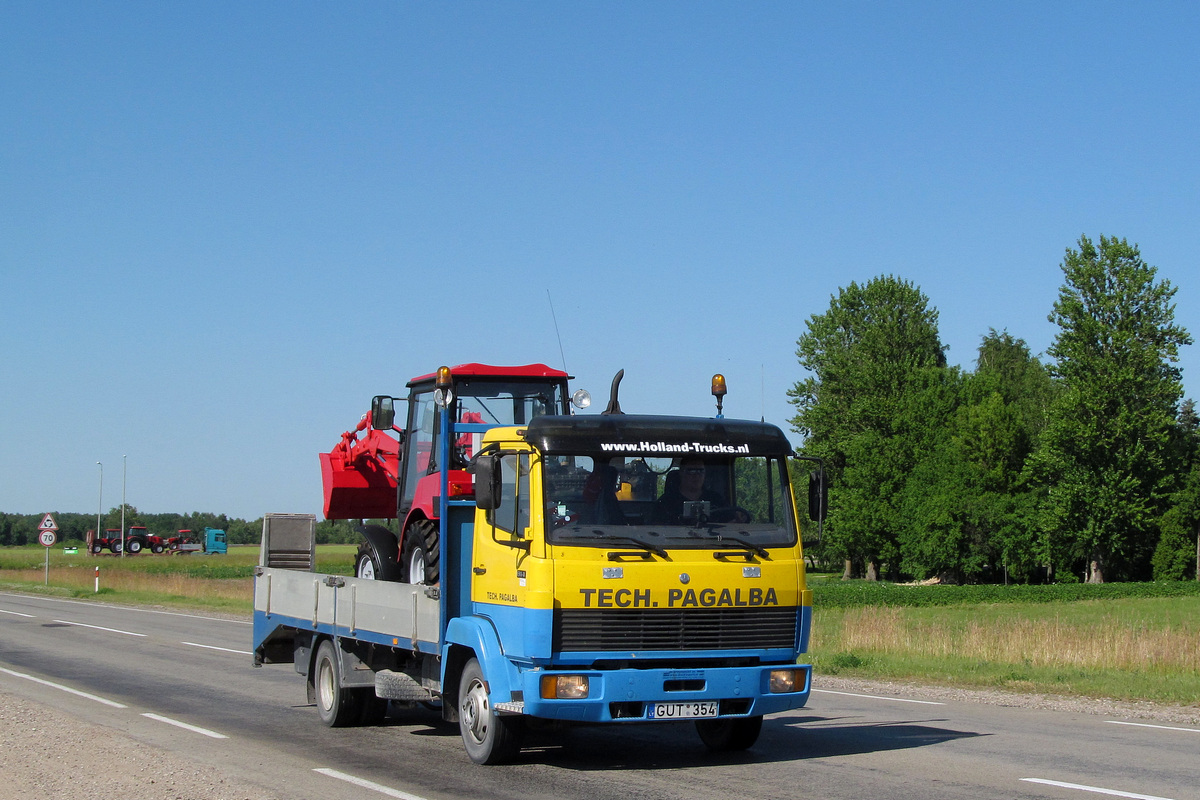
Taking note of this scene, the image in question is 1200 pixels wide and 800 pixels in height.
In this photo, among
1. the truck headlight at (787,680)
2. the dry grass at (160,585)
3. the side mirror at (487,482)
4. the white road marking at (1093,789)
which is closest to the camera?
the white road marking at (1093,789)

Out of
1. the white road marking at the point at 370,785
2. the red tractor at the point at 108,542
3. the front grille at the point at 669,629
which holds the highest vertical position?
the front grille at the point at 669,629

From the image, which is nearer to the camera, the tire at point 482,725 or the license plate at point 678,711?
the license plate at point 678,711

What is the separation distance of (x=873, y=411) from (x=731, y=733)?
210 ft

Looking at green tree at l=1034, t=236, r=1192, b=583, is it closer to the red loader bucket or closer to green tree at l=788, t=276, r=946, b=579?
green tree at l=788, t=276, r=946, b=579

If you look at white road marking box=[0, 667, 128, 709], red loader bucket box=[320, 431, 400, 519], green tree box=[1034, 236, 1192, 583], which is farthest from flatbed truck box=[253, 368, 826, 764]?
green tree box=[1034, 236, 1192, 583]

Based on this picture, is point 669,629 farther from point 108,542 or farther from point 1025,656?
point 108,542

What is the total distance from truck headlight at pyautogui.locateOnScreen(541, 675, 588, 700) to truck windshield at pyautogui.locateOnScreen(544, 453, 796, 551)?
0.94 meters

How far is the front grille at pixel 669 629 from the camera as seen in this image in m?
8.48

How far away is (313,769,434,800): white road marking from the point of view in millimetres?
7934

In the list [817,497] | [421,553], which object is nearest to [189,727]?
[421,553]

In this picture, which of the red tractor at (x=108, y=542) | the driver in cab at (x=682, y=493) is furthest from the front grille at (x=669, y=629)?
the red tractor at (x=108, y=542)

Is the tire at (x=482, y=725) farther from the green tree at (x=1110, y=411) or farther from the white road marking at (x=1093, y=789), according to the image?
the green tree at (x=1110, y=411)

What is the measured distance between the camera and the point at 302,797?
26.0 feet

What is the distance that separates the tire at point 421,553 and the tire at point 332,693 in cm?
112
